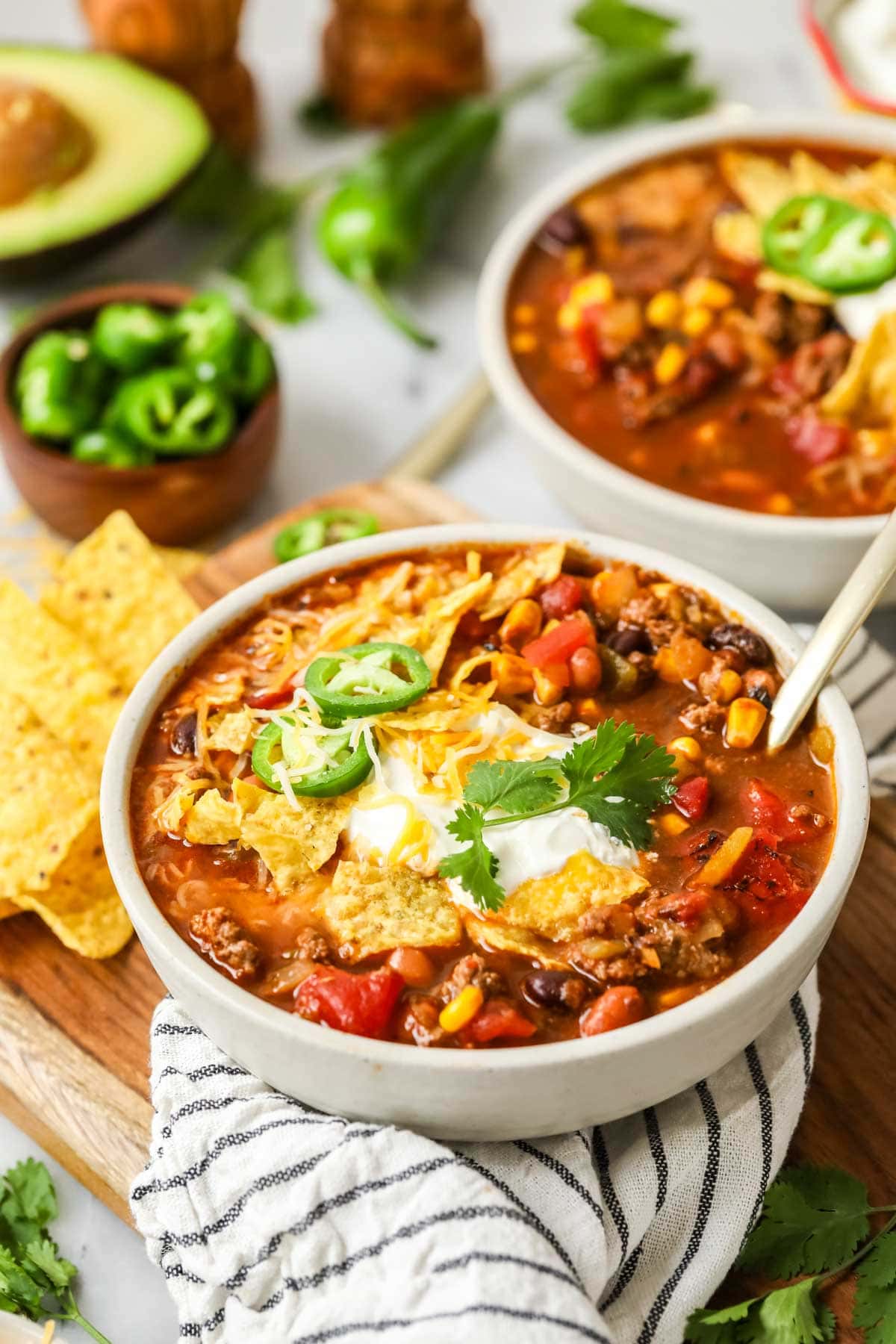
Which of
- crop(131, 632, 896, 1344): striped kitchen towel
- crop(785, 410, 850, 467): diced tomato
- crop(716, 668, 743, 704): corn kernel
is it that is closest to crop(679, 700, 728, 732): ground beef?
crop(716, 668, 743, 704): corn kernel

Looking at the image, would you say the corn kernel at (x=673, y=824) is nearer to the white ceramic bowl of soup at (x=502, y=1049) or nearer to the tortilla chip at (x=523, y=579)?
the white ceramic bowl of soup at (x=502, y=1049)

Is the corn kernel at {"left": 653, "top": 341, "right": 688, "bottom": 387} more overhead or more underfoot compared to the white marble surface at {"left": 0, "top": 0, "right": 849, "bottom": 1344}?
more overhead

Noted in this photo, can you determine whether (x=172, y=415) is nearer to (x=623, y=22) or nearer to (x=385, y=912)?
(x=385, y=912)

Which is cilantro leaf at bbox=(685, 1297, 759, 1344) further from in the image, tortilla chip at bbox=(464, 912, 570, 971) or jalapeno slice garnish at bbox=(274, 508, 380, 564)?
jalapeno slice garnish at bbox=(274, 508, 380, 564)

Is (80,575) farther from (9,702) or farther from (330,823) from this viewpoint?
(330,823)

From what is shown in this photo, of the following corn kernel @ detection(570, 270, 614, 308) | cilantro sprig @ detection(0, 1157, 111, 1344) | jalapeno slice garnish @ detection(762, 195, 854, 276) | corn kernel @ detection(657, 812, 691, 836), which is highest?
jalapeno slice garnish @ detection(762, 195, 854, 276)

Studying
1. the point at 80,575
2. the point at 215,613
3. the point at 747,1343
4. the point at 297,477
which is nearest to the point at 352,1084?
the point at 747,1343
